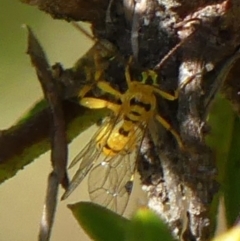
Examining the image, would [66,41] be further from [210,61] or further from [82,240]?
[210,61]

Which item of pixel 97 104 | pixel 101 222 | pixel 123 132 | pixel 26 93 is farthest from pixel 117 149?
pixel 26 93

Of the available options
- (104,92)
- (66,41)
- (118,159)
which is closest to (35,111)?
(104,92)

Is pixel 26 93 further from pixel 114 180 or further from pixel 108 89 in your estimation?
pixel 108 89

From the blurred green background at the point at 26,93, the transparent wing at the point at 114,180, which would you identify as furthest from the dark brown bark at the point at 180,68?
the blurred green background at the point at 26,93

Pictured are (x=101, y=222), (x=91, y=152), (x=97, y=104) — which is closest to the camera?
(x=101, y=222)

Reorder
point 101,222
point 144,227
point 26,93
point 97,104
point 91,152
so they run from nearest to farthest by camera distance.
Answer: point 144,227 < point 101,222 < point 97,104 < point 91,152 < point 26,93

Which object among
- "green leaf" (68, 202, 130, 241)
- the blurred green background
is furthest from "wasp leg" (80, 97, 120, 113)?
the blurred green background
